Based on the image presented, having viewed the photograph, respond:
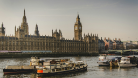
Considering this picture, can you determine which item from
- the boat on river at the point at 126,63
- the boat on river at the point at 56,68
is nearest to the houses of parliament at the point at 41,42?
the boat on river at the point at 126,63

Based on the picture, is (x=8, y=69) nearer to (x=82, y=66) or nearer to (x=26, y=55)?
(x=82, y=66)

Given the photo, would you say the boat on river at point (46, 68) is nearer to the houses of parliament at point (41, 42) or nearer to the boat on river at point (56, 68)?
the boat on river at point (56, 68)

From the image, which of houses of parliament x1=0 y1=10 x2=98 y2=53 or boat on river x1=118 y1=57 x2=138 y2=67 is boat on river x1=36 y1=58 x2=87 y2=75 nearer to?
boat on river x1=118 y1=57 x2=138 y2=67

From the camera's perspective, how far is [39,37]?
6304 inches

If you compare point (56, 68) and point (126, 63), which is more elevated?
point (56, 68)

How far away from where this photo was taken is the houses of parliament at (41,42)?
149 meters

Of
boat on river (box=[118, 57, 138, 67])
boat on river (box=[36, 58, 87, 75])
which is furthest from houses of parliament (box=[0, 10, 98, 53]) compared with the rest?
boat on river (box=[36, 58, 87, 75])

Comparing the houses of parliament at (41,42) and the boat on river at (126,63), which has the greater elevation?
the houses of parliament at (41,42)

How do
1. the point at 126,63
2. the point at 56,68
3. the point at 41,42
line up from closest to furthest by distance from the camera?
the point at 56,68 < the point at 126,63 < the point at 41,42

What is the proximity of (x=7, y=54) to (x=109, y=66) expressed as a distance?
7604cm

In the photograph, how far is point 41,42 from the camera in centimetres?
16100

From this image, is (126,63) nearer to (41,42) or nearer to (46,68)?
(46,68)

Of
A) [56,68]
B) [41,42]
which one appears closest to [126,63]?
[56,68]

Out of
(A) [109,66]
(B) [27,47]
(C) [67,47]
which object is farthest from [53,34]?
(A) [109,66]
